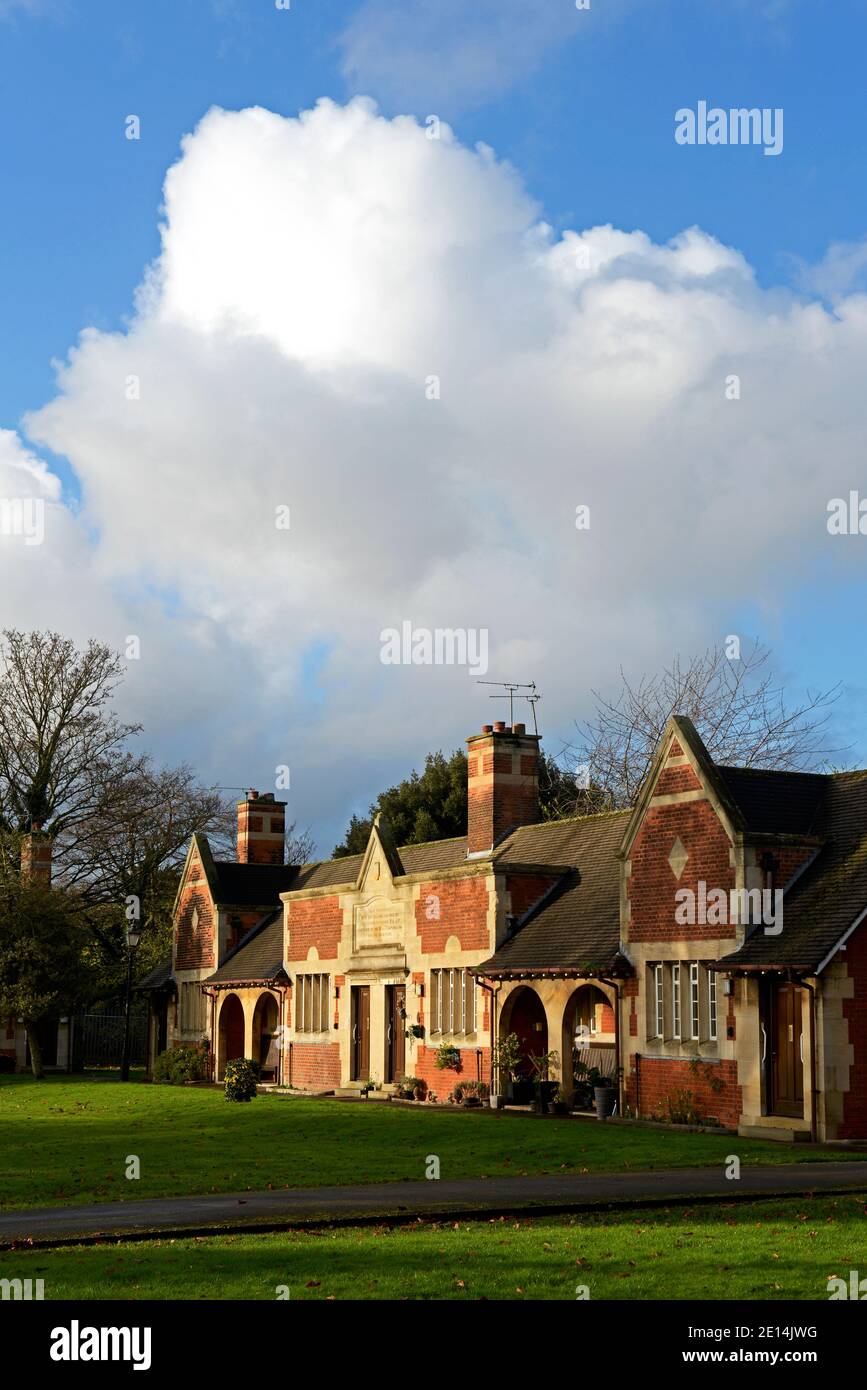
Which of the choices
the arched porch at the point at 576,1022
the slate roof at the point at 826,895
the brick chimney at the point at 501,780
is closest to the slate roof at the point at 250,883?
the brick chimney at the point at 501,780

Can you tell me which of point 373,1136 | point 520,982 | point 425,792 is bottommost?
point 373,1136

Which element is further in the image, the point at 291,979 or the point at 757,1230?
the point at 291,979

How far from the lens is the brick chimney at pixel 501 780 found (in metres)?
37.9

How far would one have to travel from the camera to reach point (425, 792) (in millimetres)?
64750

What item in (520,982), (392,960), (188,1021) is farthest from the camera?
(188,1021)

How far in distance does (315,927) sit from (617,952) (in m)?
14.5

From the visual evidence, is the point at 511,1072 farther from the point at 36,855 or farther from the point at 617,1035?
the point at 36,855

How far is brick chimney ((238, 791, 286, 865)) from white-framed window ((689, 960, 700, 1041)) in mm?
27195

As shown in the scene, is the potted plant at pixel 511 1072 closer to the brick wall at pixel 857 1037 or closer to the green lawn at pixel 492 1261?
the brick wall at pixel 857 1037

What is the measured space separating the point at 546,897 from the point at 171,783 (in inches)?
1202

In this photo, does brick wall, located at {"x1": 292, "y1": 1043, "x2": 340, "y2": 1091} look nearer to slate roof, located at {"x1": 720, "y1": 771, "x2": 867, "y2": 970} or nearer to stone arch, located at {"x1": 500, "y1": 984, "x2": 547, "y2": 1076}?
stone arch, located at {"x1": 500, "y1": 984, "x2": 547, "y2": 1076}

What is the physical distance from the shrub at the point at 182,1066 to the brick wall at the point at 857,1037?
2700 cm
